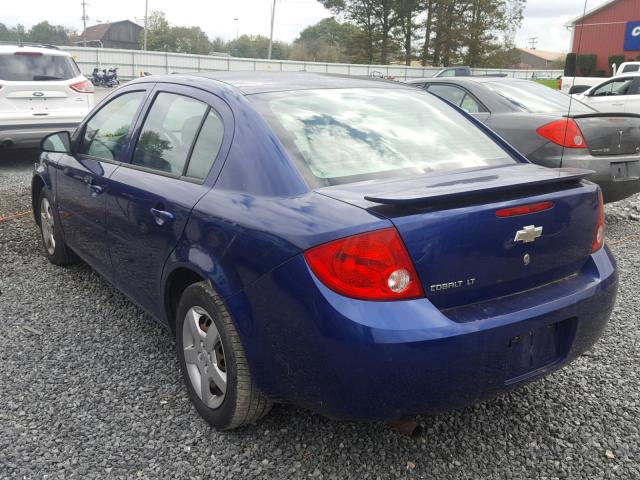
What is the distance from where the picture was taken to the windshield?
660 cm

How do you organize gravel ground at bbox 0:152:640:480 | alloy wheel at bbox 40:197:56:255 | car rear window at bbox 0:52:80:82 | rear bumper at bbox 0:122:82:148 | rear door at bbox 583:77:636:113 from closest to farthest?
gravel ground at bbox 0:152:640:480
alloy wheel at bbox 40:197:56:255
rear bumper at bbox 0:122:82:148
car rear window at bbox 0:52:80:82
rear door at bbox 583:77:636:113

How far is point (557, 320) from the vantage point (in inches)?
93.6

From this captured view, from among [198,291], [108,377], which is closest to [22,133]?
[108,377]

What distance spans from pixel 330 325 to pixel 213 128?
124 cm

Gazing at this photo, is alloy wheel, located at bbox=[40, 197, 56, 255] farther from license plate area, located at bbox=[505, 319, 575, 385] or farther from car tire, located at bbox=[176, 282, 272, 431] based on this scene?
license plate area, located at bbox=[505, 319, 575, 385]

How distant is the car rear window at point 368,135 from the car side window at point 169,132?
1.26 ft

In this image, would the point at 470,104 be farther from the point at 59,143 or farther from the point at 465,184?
the point at 465,184

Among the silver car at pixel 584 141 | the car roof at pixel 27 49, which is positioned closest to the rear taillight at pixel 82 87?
the car roof at pixel 27 49

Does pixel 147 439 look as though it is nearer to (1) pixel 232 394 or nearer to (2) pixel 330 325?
(1) pixel 232 394

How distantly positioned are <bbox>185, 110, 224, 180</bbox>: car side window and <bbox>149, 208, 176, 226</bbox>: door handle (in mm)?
208

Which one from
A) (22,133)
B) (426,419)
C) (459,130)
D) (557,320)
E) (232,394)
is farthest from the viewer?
(22,133)

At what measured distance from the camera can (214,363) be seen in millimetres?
2697

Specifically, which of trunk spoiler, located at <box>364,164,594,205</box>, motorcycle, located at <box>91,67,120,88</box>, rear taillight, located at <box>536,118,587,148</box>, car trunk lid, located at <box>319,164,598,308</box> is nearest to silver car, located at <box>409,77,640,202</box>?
rear taillight, located at <box>536,118,587,148</box>

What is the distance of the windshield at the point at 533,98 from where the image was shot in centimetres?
660
